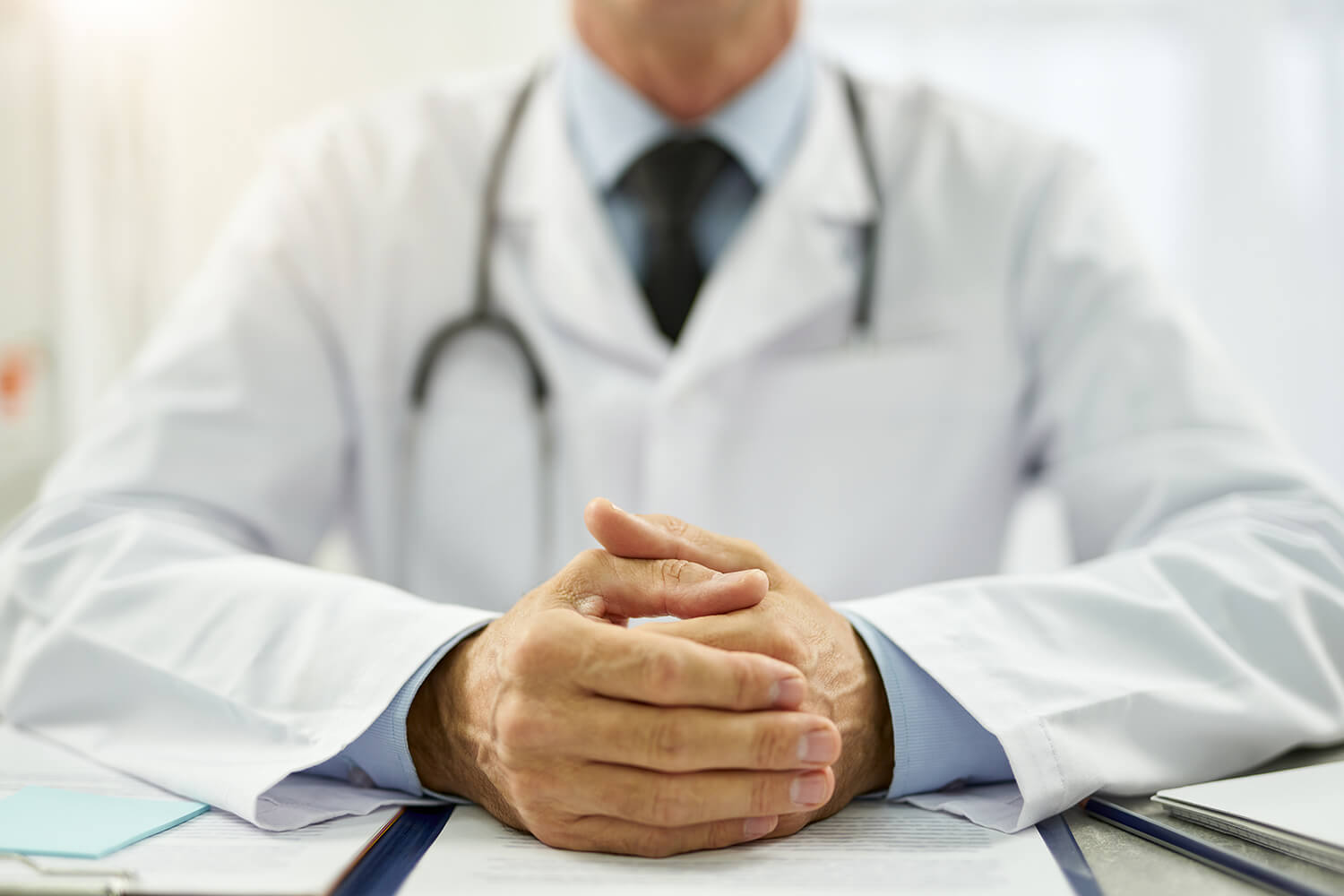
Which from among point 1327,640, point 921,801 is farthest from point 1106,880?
point 1327,640

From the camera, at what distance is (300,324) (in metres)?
1.00

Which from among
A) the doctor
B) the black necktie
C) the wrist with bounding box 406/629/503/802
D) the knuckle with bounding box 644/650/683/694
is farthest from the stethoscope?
the knuckle with bounding box 644/650/683/694

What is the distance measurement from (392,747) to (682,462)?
0.46 metres

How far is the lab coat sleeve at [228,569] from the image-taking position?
575 millimetres

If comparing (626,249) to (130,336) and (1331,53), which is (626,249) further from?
(1331,53)

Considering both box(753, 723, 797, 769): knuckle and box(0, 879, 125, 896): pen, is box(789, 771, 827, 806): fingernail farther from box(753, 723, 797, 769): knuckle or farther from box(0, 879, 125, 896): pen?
box(0, 879, 125, 896): pen

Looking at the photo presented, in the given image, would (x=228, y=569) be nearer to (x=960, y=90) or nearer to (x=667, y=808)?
(x=667, y=808)

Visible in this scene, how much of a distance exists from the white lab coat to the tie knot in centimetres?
6

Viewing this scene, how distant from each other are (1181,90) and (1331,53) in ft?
0.94

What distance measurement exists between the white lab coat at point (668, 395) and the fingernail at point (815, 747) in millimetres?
349

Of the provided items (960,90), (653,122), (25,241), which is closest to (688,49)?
(653,122)

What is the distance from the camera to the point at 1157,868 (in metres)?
0.47

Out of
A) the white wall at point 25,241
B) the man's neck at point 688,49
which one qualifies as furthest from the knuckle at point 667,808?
the white wall at point 25,241

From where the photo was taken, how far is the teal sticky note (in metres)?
0.46
